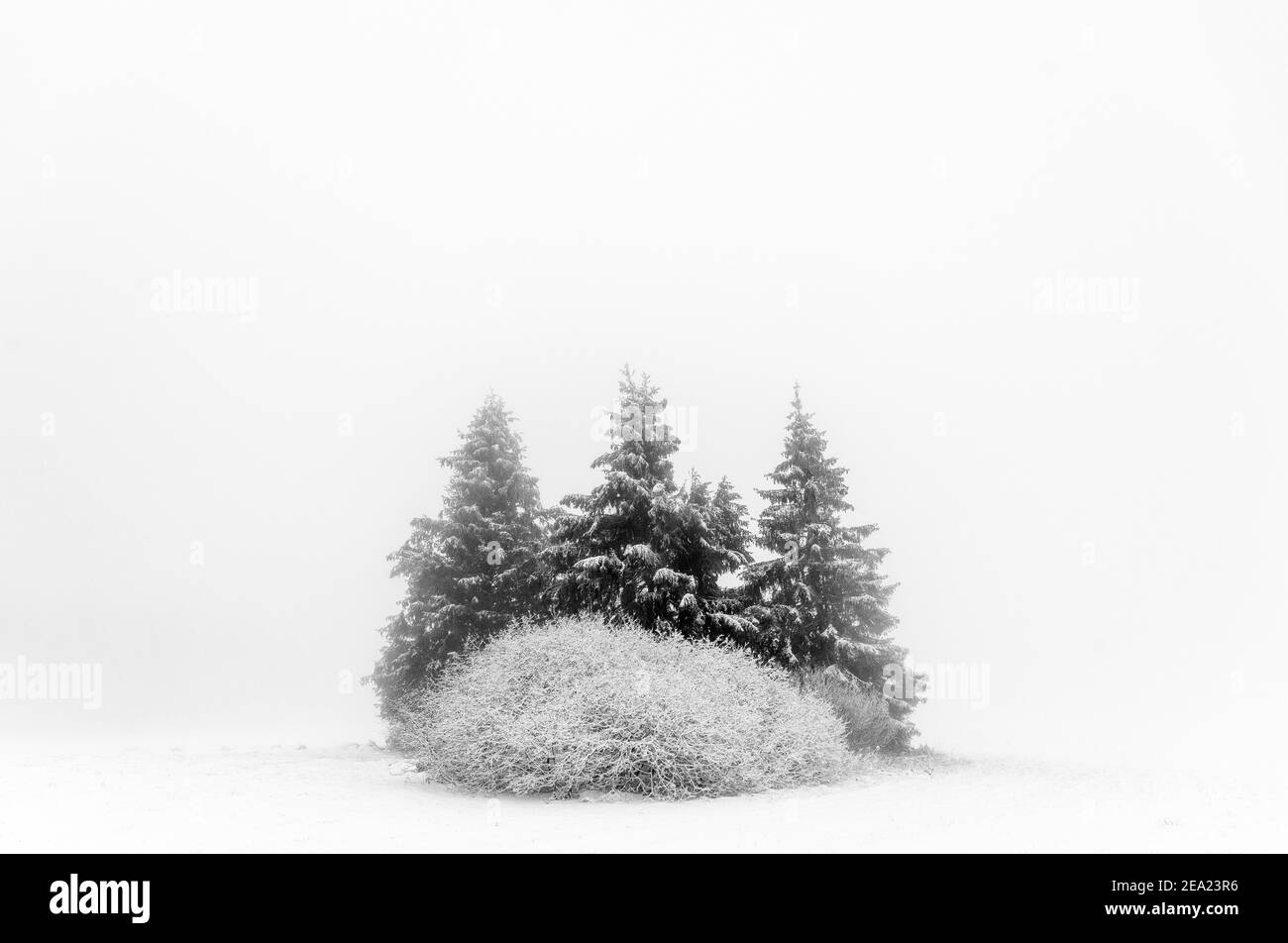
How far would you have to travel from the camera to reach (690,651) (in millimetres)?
17266

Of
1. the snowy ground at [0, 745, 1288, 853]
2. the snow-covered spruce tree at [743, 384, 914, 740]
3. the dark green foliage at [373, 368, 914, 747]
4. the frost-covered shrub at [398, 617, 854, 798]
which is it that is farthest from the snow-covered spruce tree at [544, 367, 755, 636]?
the snowy ground at [0, 745, 1288, 853]

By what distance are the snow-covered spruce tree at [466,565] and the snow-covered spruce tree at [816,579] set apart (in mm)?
6777

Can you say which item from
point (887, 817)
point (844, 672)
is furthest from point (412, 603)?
point (887, 817)

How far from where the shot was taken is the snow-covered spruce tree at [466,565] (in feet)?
81.3

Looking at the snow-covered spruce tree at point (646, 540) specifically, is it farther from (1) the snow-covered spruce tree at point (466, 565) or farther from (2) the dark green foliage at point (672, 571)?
(1) the snow-covered spruce tree at point (466, 565)

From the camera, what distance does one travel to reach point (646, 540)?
22703 mm

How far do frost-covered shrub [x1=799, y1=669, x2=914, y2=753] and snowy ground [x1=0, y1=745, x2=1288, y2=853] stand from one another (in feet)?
10.8

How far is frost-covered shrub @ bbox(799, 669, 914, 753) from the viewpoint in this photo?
800 inches

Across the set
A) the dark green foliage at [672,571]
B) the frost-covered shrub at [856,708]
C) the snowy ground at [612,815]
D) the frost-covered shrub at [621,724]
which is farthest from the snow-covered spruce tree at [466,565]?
the frost-covered shrub at [856,708]
